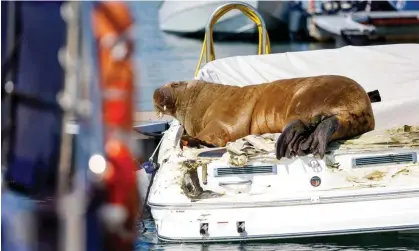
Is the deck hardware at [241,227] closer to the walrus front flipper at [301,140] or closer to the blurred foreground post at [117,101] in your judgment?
the walrus front flipper at [301,140]

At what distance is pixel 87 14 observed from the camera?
164 cm

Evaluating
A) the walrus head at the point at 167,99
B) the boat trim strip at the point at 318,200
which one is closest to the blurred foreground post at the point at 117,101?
the boat trim strip at the point at 318,200

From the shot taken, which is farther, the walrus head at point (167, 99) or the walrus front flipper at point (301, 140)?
the walrus head at point (167, 99)

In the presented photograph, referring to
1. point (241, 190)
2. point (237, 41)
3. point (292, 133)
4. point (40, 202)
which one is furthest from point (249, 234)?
point (237, 41)

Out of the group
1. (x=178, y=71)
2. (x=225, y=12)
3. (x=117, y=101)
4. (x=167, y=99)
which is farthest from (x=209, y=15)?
(x=117, y=101)

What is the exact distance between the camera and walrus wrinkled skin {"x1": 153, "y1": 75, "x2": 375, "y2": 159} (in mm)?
5172

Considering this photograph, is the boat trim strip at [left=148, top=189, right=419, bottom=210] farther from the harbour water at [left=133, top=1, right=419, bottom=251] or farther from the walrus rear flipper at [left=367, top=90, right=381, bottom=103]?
the walrus rear flipper at [left=367, top=90, right=381, bottom=103]

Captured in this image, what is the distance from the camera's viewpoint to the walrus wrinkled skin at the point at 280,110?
204 inches

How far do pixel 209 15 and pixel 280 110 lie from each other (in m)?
27.6

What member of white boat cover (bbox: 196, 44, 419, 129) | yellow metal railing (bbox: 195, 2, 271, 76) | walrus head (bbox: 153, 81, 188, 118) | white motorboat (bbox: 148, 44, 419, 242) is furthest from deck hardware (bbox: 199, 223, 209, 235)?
yellow metal railing (bbox: 195, 2, 271, 76)

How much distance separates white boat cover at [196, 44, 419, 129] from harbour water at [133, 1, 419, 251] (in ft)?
3.23

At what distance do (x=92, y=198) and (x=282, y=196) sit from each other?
341 centimetres

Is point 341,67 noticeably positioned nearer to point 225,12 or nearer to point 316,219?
point 225,12

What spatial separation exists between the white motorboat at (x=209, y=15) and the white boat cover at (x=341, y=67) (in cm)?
2453
